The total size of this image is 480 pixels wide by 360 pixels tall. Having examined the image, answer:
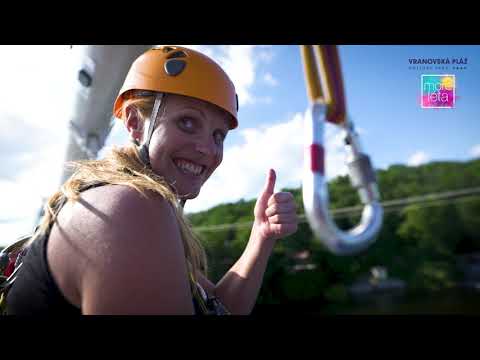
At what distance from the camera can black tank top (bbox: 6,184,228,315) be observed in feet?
3.62

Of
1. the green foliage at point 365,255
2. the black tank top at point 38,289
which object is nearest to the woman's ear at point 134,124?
the black tank top at point 38,289

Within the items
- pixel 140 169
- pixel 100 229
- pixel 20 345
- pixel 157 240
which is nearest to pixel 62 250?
pixel 100 229

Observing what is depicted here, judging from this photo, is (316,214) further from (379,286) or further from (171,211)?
(379,286)

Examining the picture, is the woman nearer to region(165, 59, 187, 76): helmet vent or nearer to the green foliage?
region(165, 59, 187, 76): helmet vent

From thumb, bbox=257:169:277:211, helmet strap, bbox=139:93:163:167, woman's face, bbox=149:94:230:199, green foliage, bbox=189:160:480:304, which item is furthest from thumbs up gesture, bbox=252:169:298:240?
green foliage, bbox=189:160:480:304

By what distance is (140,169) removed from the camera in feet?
4.45

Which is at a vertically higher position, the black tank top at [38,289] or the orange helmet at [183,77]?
the orange helmet at [183,77]

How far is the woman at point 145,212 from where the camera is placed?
1.02m

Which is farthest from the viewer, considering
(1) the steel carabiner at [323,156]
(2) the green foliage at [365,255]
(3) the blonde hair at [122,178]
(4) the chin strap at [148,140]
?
(2) the green foliage at [365,255]

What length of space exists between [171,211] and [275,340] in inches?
46.4

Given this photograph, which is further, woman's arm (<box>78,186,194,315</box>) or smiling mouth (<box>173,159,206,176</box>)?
smiling mouth (<box>173,159,206,176</box>)

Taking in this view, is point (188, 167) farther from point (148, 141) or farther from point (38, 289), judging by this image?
point (38, 289)

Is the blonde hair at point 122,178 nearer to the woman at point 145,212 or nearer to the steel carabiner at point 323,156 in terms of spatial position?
the woman at point 145,212

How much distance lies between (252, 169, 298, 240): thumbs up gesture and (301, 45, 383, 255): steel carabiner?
59 centimetres
